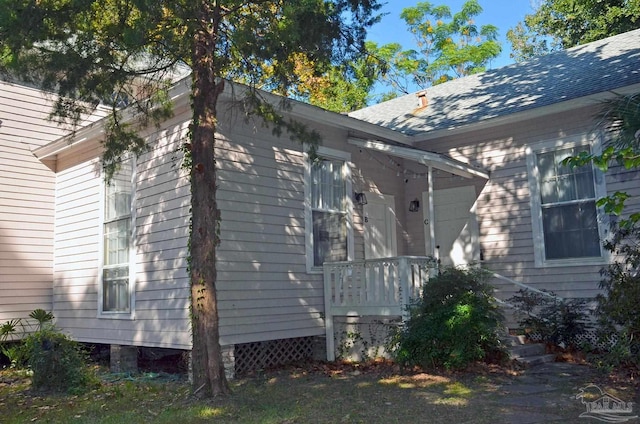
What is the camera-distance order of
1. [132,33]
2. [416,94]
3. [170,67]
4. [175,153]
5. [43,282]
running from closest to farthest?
[132,33]
[170,67]
[175,153]
[43,282]
[416,94]

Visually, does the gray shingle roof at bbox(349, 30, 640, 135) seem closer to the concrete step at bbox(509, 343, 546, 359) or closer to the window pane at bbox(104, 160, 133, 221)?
the concrete step at bbox(509, 343, 546, 359)

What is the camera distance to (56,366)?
7.80m

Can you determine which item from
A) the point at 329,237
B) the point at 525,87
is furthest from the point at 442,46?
the point at 329,237

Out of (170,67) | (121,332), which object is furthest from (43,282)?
(170,67)

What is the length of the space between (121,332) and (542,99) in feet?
26.7

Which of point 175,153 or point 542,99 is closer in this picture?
point 175,153

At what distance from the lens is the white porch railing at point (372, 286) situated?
344 inches

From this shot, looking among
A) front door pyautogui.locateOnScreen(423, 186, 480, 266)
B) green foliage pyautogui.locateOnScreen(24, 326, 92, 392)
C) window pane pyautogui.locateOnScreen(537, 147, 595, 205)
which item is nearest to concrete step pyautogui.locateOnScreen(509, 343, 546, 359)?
front door pyautogui.locateOnScreen(423, 186, 480, 266)

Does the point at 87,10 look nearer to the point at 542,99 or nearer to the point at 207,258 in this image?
the point at 207,258

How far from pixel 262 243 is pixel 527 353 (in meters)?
4.20

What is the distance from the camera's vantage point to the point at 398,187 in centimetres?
1177

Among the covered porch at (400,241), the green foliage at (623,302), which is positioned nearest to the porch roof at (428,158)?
the covered porch at (400,241)

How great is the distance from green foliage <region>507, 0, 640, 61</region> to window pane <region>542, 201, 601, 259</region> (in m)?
11.2

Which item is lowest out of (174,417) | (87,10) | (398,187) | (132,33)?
(174,417)
